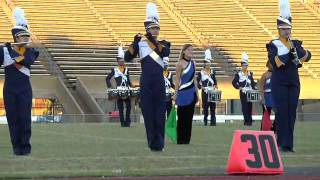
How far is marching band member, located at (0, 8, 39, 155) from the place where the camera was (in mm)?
10219

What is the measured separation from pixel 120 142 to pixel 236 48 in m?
27.0

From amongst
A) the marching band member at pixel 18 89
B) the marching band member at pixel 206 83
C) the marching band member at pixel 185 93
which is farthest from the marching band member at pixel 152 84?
the marching band member at pixel 206 83

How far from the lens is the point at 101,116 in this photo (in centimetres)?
3039

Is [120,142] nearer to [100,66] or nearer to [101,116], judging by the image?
[101,116]

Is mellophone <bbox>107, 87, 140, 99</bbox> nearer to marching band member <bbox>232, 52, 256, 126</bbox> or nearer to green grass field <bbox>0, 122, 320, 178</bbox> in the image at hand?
marching band member <bbox>232, 52, 256, 126</bbox>

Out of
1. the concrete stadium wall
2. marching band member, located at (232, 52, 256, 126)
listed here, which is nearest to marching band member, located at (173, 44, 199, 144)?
marching band member, located at (232, 52, 256, 126)

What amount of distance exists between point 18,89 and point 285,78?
3.83m

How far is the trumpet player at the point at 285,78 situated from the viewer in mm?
11008

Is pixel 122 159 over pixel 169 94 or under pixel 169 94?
over

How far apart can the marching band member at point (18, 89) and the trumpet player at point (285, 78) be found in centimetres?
356

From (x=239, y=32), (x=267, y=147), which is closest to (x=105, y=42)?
(x=239, y=32)

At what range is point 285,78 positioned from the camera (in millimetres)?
11055

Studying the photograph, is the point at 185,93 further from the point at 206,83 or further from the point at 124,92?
the point at 206,83

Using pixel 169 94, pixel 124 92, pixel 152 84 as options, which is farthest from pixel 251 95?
pixel 152 84
